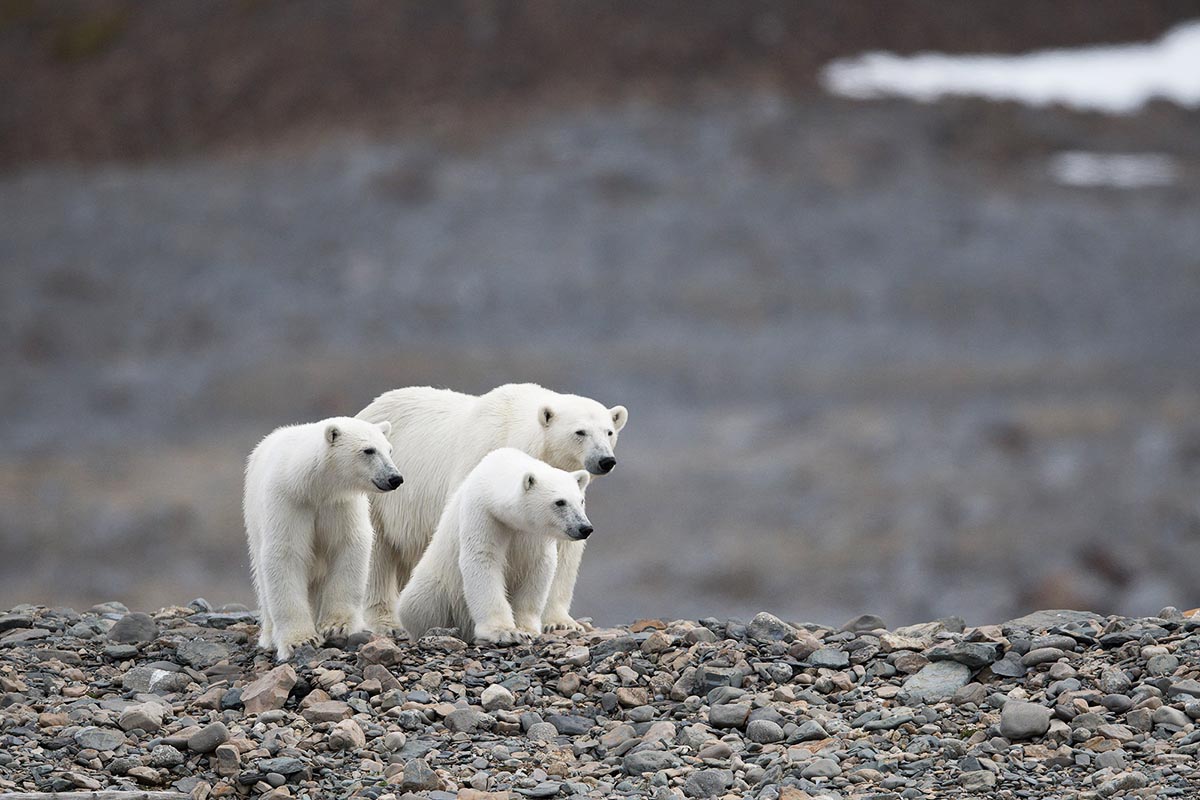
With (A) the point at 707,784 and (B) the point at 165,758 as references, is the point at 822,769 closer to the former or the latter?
(A) the point at 707,784

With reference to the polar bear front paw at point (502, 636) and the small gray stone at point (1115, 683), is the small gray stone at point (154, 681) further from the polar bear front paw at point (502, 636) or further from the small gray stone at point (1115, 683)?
the small gray stone at point (1115, 683)

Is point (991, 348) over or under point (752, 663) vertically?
over

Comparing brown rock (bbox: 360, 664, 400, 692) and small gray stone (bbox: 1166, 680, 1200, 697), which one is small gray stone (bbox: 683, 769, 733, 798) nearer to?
brown rock (bbox: 360, 664, 400, 692)

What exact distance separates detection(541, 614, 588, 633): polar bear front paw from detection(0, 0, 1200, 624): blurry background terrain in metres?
11.9

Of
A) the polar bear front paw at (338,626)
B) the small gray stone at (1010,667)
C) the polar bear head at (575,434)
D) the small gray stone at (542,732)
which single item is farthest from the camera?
the polar bear head at (575,434)

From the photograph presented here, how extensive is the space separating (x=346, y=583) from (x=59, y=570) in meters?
18.1

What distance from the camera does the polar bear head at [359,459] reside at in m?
7.62

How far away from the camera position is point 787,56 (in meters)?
39.5

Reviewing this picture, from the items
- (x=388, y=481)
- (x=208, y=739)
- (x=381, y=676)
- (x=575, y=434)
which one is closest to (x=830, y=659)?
(x=575, y=434)

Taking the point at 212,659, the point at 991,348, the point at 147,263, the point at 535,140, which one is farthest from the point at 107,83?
the point at 212,659

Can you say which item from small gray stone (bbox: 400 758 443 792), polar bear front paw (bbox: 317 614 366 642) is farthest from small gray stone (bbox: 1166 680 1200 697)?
polar bear front paw (bbox: 317 614 366 642)

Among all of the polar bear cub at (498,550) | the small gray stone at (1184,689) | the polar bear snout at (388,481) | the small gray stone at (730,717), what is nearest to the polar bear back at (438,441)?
the polar bear cub at (498,550)

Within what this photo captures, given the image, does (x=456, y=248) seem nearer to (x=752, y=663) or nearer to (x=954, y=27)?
(x=954, y=27)

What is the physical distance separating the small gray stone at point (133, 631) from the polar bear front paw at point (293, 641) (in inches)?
42.0
